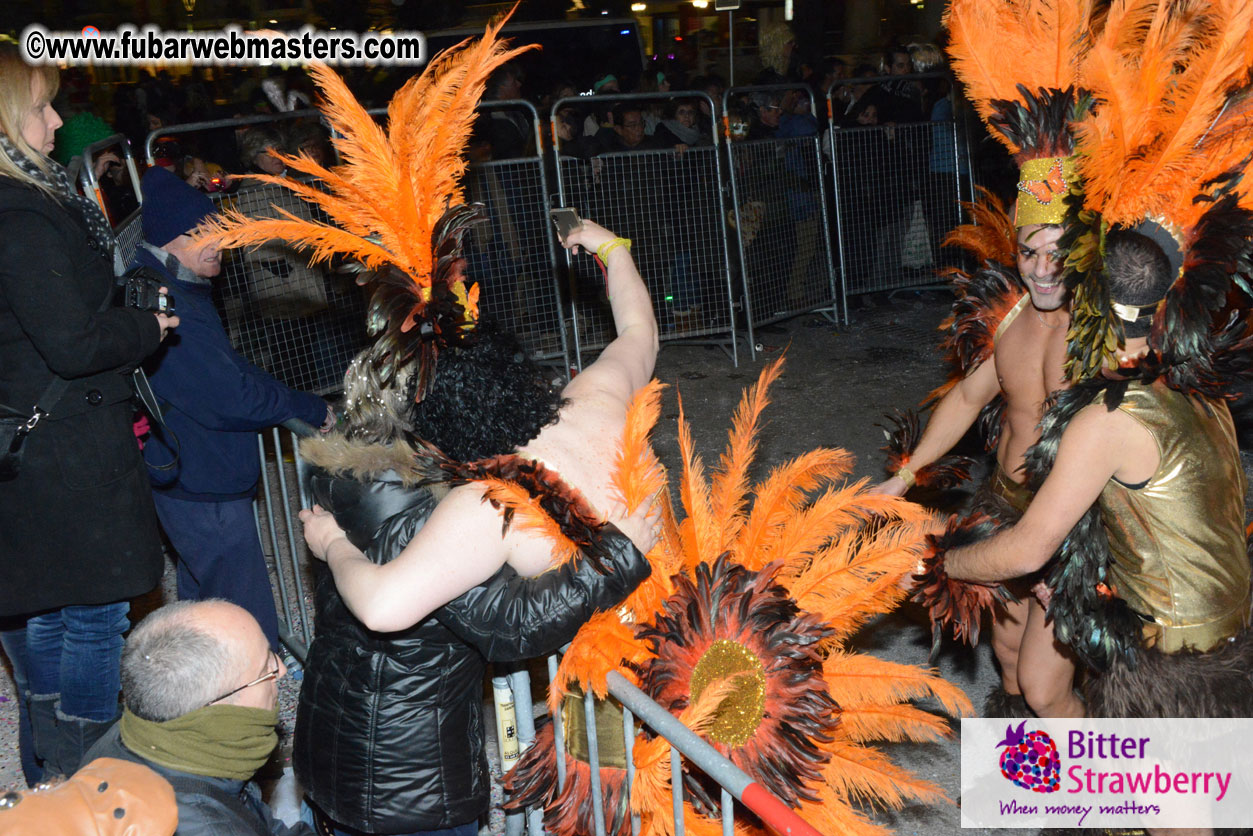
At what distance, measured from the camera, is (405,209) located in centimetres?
217

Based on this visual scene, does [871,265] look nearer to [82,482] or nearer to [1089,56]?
[1089,56]

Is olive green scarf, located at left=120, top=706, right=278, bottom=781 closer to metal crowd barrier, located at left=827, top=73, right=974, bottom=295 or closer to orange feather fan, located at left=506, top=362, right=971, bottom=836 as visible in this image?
orange feather fan, located at left=506, top=362, right=971, bottom=836

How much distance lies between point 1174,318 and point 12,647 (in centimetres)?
349

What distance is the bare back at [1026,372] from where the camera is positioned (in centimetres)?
307

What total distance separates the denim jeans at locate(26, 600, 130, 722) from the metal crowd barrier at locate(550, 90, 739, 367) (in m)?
4.77

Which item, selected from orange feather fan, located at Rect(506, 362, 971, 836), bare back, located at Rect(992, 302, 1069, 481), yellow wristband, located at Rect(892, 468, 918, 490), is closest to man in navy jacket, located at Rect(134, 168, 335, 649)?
orange feather fan, located at Rect(506, 362, 971, 836)

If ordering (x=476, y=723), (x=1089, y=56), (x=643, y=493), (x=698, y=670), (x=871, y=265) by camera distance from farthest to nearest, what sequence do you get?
1. (x=871, y=265)
2. (x=1089, y=56)
3. (x=476, y=723)
4. (x=698, y=670)
5. (x=643, y=493)

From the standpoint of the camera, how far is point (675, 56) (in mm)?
15141

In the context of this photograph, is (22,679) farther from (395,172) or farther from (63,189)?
(395,172)

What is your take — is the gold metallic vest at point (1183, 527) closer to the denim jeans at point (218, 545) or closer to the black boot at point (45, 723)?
the denim jeans at point (218, 545)

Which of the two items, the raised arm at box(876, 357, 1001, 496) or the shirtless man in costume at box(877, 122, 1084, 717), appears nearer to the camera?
the shirtless man in costume at box(877, 122, 1084, 717)

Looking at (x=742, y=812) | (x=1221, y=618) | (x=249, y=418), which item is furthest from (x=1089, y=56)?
(x=249, y=418)

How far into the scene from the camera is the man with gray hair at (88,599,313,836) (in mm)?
1915

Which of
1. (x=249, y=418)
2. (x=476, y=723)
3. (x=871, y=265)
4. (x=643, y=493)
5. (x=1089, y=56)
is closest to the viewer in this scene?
(x=643, y=493)
